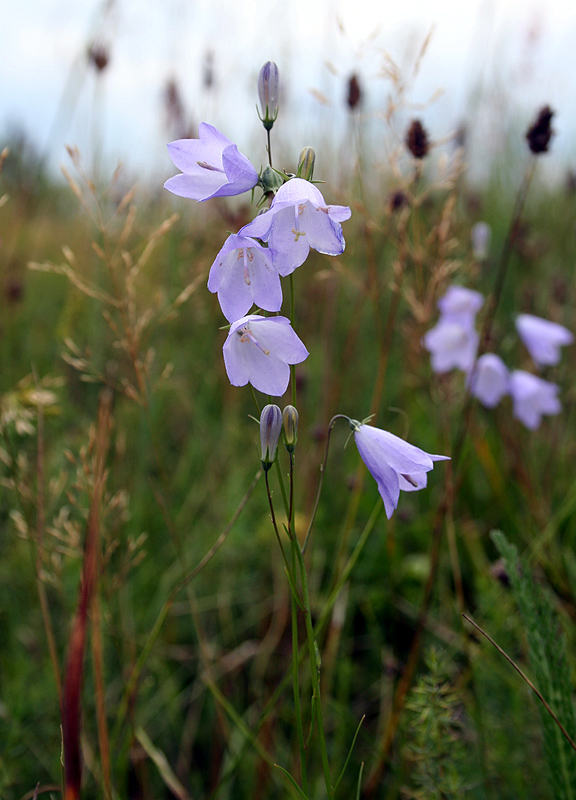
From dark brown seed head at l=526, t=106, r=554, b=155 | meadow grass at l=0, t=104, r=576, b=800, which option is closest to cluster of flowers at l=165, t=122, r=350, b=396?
meadow grass at l=0, t=104, r=576, b=800

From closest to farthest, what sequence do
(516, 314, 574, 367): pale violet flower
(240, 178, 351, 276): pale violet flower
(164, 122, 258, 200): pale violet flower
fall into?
1. (240, 178, 351, 276): pale violet flower
2. (164, 122, 258, 200): pale violet flower
3. (516, 314, 574, 367): pale violet flower

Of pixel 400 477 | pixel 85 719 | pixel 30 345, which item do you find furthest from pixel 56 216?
pixel 400 477

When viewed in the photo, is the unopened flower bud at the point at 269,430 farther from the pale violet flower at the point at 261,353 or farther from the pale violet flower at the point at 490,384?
the pale violet flower at the point at 490,384

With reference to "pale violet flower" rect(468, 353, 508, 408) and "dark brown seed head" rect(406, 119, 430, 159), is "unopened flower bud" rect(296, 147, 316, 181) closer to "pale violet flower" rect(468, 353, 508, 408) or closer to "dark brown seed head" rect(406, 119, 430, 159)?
"dark brown seed head" rect(406, 119, 430, 159)

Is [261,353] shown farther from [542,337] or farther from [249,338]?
[542,337]

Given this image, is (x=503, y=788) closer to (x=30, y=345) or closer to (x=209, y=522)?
(x=209, y=522)

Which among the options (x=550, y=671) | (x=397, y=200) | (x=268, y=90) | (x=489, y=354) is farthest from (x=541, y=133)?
(x=550, y=671)

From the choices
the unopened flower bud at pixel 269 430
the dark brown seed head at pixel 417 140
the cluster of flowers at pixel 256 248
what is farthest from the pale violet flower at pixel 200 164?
the dark brown seed head at pixel 417 140

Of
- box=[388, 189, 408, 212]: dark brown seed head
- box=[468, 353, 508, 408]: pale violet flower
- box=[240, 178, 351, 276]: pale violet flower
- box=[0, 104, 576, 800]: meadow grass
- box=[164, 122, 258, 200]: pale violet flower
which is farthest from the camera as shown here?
box=[468, 353, 508, 408]: pale violet flower
